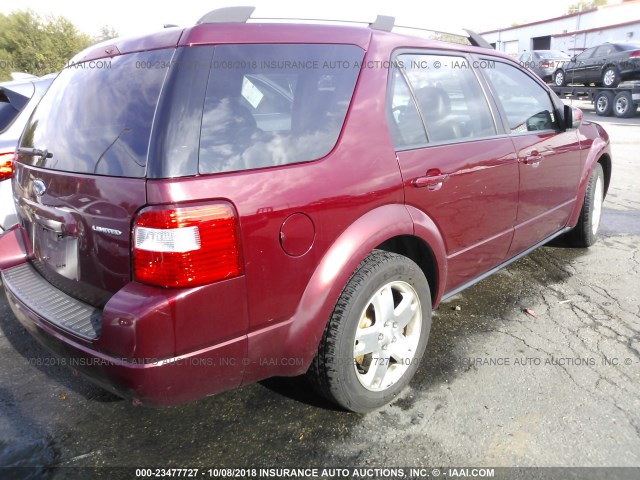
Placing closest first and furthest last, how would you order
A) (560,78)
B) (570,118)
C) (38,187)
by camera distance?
1. (38,187)
2. (570,118)
3. (560,78)

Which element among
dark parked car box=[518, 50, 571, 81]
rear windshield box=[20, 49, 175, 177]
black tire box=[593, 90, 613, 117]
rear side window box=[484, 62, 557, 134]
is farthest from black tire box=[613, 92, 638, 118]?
rear windshield box=[20, 49, 175, 177]

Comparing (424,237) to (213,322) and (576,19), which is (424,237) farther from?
(576,19)

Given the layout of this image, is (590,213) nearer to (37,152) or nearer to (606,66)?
(37,152)

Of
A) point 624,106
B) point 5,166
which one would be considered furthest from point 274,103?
point 624,106

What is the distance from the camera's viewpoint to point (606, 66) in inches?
671

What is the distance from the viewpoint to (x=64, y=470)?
212 centimetres

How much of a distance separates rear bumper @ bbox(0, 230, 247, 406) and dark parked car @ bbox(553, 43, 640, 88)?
58.9ft

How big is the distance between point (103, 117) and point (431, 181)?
1.55 metres

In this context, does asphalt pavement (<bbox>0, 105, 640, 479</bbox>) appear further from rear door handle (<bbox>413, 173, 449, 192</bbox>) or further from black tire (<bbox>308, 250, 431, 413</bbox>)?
rear door handle (<bbox>413, 173, 449, 192</bbox>)

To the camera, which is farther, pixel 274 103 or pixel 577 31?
pixel 577 31

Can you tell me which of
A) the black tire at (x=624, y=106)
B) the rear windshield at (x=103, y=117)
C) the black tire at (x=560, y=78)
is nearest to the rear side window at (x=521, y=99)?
the rear windshield at (x=103, y=117)

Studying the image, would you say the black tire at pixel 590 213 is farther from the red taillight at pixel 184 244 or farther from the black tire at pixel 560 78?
the black tire at pixel 560 78

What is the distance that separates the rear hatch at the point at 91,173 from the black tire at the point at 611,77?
60.6 ft

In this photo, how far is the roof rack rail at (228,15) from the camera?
6.56ft
